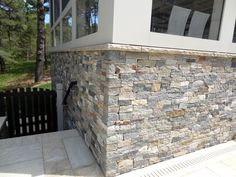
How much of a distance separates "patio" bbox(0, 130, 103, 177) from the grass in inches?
286

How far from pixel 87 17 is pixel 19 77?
11682 millimetres

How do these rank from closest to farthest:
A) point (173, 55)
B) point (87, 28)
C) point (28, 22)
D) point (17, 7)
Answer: point (173, 55)
point (87, 28)
point (17, 7)
point (28, 22)

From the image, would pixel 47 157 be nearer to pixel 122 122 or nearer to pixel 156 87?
pixel 122 122

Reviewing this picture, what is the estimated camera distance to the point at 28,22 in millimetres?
13914

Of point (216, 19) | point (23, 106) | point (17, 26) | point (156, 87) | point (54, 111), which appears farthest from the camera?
point (17, 26)

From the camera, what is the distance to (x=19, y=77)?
12.6 meters

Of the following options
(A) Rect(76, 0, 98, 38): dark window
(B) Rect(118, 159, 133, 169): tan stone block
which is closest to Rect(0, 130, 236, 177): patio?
(B) Rect(118, 159, 133, 169): tan stone block

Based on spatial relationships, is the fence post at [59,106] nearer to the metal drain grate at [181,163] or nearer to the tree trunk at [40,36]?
the metal drain grate at [181,163]

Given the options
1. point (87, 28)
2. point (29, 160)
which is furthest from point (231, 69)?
point (29, 160)

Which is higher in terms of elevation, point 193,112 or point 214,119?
point 193,112

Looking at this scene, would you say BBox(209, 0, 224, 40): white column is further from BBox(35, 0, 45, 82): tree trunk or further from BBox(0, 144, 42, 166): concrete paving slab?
BBox(35, 0, 45, 82): tree trunk

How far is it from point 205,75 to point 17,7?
13.9m

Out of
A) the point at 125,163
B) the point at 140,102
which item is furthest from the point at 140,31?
the point at 125,163

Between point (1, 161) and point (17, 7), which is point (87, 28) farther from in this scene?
point (17, 7)
